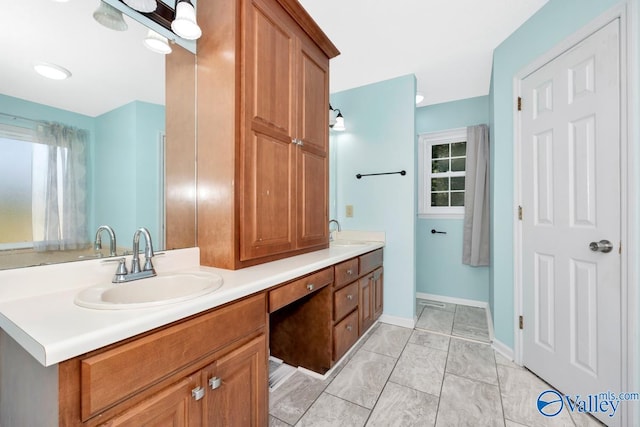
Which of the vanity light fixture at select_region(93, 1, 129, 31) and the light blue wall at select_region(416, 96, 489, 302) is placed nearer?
the vanity light fixture at select_region(93, 1, 129, 31)

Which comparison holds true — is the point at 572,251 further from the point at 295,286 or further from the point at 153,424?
the point at 153,424

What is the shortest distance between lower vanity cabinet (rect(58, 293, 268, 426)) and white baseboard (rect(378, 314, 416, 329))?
179cm

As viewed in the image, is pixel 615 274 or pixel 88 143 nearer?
pixel 88 143

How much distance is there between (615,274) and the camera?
4.38 ft

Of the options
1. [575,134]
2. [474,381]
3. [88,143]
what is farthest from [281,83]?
[474,381]

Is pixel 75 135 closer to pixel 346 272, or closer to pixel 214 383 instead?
pixel 214 383

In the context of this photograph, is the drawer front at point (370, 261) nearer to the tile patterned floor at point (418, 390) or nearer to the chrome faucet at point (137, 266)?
the tile patterned floor at point (418, 390)

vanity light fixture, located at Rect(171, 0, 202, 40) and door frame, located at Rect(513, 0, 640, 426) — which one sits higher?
vanity light fixture, located at Rect(171, 0, 202, 40)

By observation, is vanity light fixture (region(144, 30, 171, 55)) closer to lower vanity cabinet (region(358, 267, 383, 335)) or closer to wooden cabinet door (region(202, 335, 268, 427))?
wooden cabinet door (region(202, 335, 268, 427))

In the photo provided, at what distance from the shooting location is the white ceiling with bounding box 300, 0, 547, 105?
1.77 m

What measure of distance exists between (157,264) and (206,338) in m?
0.57

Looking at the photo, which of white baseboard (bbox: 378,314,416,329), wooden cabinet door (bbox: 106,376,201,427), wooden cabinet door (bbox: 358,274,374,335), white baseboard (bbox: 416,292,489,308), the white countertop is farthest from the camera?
white baseboard (bbox: 416,292,489,308)

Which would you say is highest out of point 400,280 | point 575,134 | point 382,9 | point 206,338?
point 382,9

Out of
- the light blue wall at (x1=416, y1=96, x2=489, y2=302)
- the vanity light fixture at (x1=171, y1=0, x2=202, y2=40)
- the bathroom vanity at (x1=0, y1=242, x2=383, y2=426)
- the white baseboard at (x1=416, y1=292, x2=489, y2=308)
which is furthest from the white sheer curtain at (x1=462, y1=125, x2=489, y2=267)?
the vanity light fixture at (x1=171, y1=0, x2=202, y2=40)
